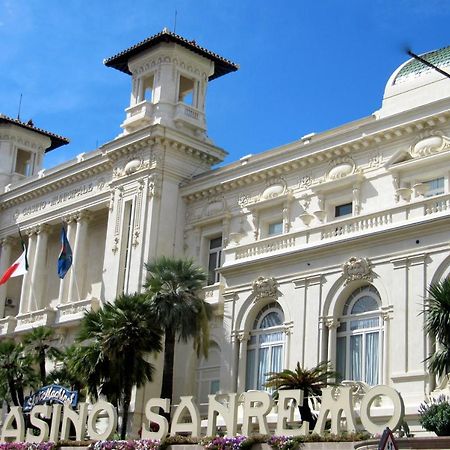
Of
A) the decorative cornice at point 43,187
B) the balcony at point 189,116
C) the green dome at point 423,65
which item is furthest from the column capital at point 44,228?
the green dome at point 423,65

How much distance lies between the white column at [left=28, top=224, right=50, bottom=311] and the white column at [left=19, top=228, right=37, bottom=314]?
26cm

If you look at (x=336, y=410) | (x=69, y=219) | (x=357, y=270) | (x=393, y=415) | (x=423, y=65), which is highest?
(x=423, y=65)

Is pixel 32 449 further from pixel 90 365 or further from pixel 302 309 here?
pixel 302 309

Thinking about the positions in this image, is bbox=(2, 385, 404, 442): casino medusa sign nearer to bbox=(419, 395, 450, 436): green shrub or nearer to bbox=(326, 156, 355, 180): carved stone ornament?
bbox=(419, 395, 450, 436): green shrub

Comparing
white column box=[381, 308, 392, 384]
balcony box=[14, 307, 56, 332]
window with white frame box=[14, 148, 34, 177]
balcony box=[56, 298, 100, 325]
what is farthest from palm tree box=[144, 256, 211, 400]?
window with white frame box=[14, 148, 34, 177]

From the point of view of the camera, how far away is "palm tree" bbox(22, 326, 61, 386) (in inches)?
1839

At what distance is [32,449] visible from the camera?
37062mm

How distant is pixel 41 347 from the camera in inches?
1863

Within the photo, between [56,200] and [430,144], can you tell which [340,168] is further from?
[56,200]

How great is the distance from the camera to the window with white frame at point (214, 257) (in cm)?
4678

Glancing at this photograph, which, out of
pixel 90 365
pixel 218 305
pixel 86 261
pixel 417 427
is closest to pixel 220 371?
pixel 218 305

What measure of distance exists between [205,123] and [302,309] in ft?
55.1

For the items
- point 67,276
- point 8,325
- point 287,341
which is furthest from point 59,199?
point 287,341

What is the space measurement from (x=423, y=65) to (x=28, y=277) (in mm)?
27687
